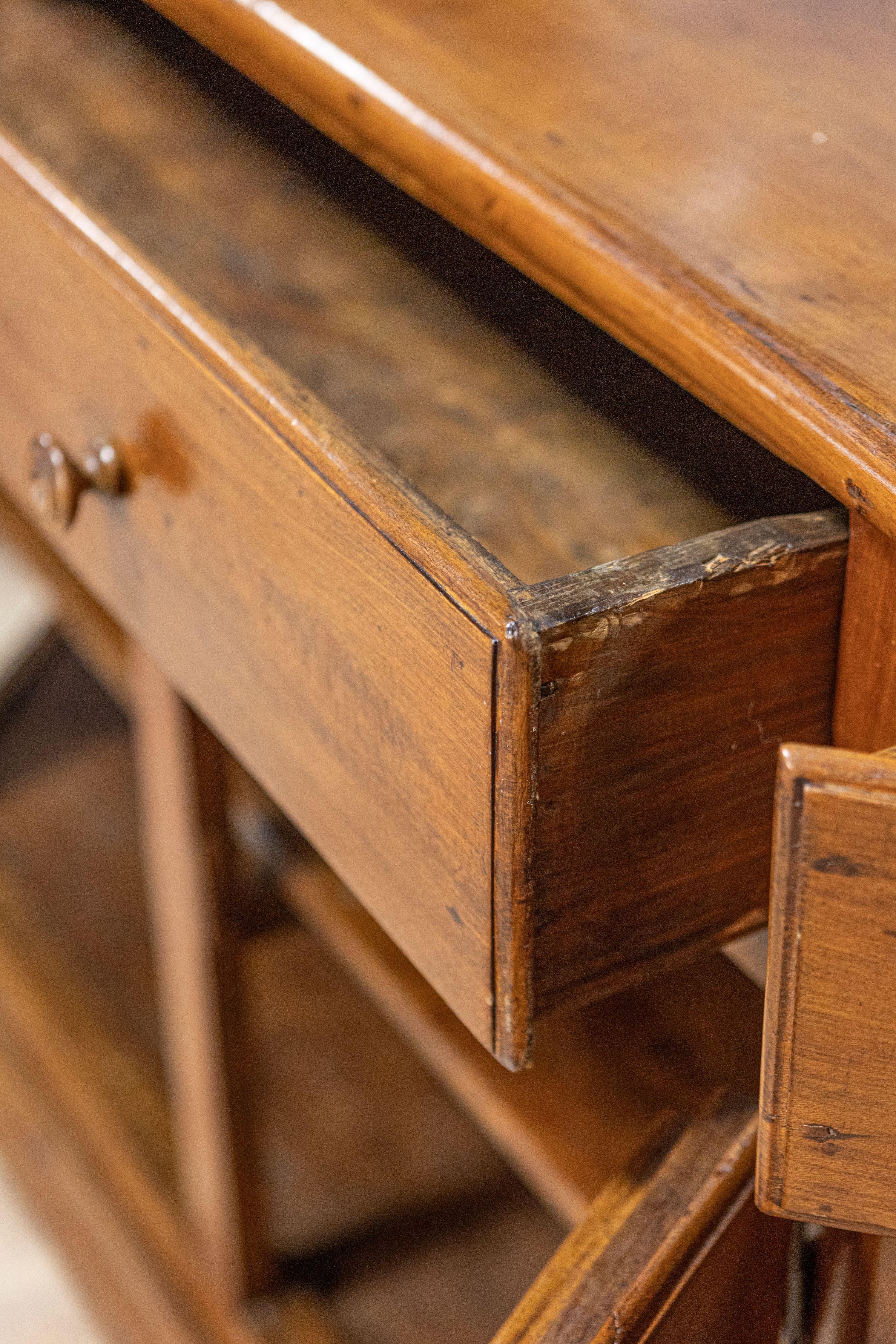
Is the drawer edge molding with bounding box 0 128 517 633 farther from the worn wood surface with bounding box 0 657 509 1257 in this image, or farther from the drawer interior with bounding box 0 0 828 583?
the worn wood surface with bounding box 0 657 509 1257

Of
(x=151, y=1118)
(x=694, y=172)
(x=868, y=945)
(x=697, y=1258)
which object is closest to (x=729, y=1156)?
(x=697, y=1258)

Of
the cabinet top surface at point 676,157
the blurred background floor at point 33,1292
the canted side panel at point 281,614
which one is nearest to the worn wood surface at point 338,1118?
the blurred background floor at point 33,1292

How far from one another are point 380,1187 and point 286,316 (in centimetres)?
55

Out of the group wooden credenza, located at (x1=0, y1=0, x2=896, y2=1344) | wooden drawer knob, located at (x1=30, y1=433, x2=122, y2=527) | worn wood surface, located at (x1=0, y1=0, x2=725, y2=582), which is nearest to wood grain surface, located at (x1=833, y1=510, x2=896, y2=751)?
wooden credenza, located at (x1=0, y1=0, x2=896, y2=1344)

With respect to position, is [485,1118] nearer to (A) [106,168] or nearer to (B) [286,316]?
(B) [286,316]

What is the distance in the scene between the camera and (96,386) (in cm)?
49

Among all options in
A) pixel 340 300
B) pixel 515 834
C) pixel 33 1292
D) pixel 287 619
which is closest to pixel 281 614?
pixel 287 619

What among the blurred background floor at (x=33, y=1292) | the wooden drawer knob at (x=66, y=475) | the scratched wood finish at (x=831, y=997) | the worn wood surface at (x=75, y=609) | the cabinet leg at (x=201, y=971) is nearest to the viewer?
the scratched wood finish at (x=831, y=997)

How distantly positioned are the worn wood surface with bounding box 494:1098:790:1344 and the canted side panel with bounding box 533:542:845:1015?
0.06 metres

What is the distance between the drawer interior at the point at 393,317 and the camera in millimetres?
488

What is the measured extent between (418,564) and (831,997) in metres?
0.13

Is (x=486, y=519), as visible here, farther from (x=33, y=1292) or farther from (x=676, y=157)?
(x=33, y=1292)

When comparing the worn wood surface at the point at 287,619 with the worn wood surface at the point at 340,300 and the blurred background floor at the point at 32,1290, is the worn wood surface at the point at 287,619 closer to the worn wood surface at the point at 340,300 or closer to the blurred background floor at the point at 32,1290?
the worn wood surface at the point at 340,300

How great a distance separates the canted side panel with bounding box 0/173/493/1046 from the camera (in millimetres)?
345
